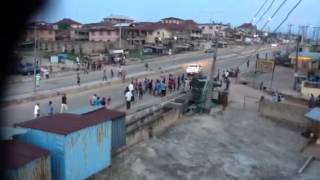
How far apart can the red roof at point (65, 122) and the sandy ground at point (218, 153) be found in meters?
1.46

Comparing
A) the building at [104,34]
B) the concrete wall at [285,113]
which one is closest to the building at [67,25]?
the building at [104,34]

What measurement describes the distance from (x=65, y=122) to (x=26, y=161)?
2.39 metres

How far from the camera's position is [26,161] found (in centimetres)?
829

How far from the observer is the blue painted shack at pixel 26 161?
7.85m

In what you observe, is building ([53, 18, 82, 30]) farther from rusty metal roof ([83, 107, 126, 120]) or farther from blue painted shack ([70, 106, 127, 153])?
rusty metal roof ([83, 107, 126, 120])

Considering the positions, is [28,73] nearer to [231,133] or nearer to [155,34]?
[231,133]

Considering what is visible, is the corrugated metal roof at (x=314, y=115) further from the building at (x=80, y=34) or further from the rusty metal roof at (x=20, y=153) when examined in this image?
the building at (x=80, y=34)

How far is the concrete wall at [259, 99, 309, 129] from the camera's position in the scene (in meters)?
19.5

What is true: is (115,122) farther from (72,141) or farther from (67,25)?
(67,25)

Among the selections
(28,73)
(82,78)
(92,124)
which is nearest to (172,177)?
(92,124)

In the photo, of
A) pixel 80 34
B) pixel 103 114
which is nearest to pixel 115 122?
pixel 103 114

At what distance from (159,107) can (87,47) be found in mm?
36631

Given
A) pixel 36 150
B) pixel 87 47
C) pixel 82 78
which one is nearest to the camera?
pixel 36 150

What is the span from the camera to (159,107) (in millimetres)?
18797
